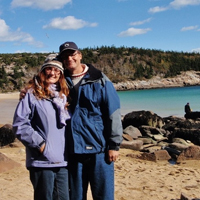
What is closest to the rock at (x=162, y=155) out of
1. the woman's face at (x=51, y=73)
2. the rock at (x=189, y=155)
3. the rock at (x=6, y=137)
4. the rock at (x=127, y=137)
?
the rock at (x=189, y=155)

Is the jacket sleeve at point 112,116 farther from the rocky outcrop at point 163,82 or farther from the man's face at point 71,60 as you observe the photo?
the rocky outcrop at point 163,82

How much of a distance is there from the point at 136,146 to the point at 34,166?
7072 mm

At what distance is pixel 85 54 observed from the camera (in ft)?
277

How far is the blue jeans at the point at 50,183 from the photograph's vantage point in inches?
120

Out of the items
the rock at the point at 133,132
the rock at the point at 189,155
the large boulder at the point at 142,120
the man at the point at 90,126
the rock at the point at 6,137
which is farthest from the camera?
the large boulder at the point at 142,120

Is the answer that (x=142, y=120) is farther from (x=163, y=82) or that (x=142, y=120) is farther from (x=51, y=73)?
(x=163, y=82)

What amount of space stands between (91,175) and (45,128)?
0.69m

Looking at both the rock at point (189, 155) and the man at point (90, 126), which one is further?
the rock at point (189, 155)

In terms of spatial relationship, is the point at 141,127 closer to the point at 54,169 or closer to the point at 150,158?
the point at 150,158

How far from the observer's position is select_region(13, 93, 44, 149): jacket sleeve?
9.61 feet

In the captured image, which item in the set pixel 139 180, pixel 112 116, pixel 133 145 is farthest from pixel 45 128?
pixel 133 145

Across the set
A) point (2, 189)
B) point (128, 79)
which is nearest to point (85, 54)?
point (128, 79)

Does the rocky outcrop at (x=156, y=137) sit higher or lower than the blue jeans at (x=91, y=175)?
lower

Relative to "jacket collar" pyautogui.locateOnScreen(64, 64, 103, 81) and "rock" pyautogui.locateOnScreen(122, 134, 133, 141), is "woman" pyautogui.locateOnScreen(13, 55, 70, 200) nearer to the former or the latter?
"jacket collar" pyautogui.locateOnScreen(64, 64, 103, 81)
